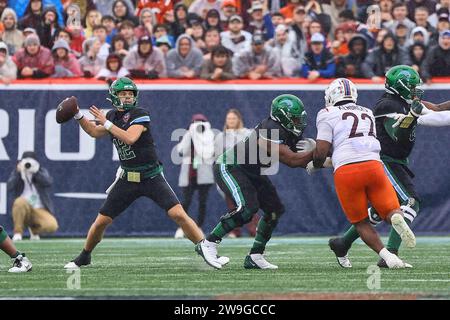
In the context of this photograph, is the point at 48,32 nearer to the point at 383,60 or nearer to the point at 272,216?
the point at 383,60

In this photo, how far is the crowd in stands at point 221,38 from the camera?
15281 mm

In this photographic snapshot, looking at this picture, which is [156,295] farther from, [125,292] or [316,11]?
[316,11]

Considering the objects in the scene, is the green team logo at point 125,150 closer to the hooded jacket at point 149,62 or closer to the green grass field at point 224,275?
the green grass field at point 224,275

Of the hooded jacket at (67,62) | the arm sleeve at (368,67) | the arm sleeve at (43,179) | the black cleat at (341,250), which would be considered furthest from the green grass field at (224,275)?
the hooded jacket at (67,62)

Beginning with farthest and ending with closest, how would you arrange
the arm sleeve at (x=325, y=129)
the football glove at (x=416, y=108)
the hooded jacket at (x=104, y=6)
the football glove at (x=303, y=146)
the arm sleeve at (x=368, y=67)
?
the hooded jacket at (x=104, y=6)
the arm sleeve at (x=368, y=67)
the football glove at (x=303, y=146)
the football glove at (x=416, y=108)
the arm sleeve at (x=325, y=129)

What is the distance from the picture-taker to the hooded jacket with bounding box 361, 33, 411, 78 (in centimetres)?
1523

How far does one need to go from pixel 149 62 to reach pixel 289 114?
619 centimetres

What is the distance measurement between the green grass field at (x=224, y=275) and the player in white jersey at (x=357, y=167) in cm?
46

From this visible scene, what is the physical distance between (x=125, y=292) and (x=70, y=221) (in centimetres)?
749

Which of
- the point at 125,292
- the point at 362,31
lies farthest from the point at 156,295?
the point at 362,31

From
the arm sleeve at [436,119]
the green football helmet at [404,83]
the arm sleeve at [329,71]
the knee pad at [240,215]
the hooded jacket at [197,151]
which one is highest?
the green football helmet at [404,83]

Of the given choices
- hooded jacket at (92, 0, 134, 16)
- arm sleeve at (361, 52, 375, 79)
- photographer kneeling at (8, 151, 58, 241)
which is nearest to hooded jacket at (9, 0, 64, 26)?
hooded jacket at (92, 0, 134, 16)

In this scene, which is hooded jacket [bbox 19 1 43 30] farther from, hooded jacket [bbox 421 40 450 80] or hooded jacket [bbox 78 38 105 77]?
hooded jacket [bbox 421 40 450 80]

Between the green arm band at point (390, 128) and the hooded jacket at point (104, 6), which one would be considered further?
the hooded jacket at point (104, 6)
